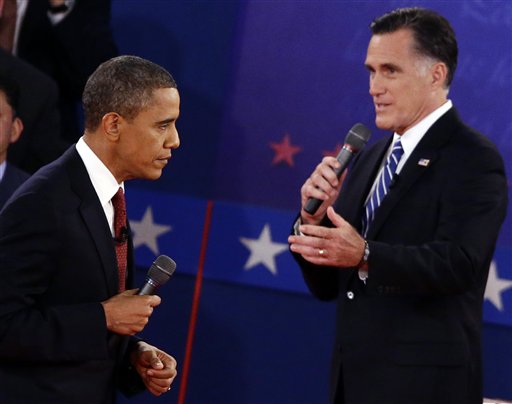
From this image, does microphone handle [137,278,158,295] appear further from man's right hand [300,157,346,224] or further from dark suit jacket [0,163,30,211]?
dark suit jacket [0,163,30,211]

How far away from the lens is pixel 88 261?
6.86ft

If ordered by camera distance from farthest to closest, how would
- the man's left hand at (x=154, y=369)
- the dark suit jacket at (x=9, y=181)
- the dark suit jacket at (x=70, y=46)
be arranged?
1. the dark suit jacket at (x=70, y=46)
2. the dark suit jacket at (x=9, y=181)
3. the man's left hand at (x=154, y=369)

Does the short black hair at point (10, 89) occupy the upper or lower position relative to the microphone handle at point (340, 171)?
upper

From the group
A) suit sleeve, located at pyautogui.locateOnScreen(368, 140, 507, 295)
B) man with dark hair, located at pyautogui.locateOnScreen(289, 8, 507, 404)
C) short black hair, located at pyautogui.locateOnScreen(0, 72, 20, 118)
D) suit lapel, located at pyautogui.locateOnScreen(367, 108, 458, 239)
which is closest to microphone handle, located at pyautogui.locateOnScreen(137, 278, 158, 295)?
man with dark hair, located at pyautogui.locateOnScreen(289, 8, 507, 404)

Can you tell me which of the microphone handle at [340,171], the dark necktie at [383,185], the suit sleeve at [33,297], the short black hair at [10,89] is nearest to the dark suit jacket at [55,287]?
the suit sleeve at [33,297]

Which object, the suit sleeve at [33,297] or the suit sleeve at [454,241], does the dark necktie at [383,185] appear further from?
the suit sleeve at [33,297]

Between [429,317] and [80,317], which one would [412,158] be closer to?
[429,317]

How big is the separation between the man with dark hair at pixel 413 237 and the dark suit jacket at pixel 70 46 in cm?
139

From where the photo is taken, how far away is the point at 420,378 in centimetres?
251

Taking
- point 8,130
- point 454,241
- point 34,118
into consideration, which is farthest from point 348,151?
point 34,118

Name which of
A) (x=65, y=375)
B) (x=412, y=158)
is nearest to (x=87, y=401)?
(x=65, y=375)

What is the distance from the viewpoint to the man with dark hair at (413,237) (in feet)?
7.98

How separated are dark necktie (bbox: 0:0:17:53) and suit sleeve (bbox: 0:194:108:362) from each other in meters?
1.97

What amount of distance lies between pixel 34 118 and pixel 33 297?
1.66 meters
